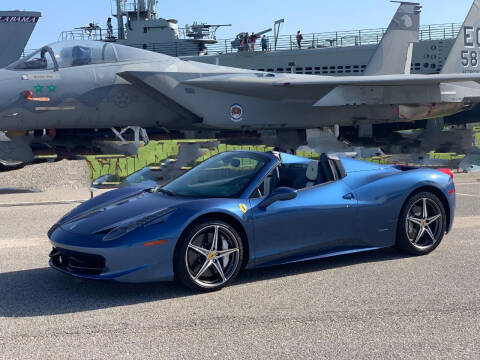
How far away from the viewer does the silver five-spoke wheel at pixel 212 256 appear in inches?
168

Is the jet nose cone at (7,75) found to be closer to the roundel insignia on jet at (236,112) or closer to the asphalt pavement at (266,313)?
the roundel insignia on jet at (236,112)

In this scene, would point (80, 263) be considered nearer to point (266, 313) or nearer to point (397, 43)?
point (266, 313)

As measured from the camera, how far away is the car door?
15.0ft

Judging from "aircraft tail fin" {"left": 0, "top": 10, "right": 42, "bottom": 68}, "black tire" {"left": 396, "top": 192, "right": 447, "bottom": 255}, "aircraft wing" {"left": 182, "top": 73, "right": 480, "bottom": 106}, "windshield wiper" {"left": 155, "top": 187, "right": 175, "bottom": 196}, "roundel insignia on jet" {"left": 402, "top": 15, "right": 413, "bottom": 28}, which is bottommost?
"black tire" {"left": 396, "top": 192, "right": 447, "bottom": 255}

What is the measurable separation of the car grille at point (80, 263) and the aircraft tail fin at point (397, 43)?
15866 mm

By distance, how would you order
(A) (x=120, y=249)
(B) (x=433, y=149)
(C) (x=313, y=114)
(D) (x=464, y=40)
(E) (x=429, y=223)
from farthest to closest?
(D) (x=464, y=40), (B) (x=433, y=149), (C) (x=313, y=114), (E) (x=429, y=223), (A) (x=120, y=249)

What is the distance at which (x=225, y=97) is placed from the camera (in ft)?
45.0

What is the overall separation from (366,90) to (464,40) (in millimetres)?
5652

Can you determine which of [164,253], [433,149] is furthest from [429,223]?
[433,149]

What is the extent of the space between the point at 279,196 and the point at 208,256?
818mm

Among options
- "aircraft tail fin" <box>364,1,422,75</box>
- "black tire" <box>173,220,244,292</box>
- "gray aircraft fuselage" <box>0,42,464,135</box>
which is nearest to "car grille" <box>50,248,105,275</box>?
"black tire" <box>173,220,244,292</box>

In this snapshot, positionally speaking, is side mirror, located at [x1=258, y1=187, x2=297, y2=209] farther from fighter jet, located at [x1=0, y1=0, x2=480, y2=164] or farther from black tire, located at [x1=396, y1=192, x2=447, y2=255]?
fighter jet, located at [x1=0, y1=0, x2=480, y2=164]

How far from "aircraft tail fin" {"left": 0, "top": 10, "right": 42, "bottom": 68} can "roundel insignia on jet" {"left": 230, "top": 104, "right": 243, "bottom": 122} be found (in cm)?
1509

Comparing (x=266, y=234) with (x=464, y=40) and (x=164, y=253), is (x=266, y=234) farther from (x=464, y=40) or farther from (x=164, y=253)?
(x=464, y=40)
